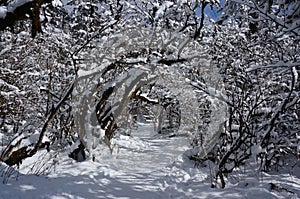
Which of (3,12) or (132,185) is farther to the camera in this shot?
(132,185)

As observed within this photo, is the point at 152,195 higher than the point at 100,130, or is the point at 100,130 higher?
the point at 100,130

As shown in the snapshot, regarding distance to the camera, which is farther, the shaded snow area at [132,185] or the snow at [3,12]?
the shaded snow area at [132,185]

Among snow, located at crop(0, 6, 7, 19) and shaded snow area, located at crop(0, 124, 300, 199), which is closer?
snow, located at crop(0, 6, 7, 19)

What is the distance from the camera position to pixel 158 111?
24.7 metres

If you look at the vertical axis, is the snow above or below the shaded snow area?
above

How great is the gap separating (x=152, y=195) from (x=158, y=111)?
1888 cm

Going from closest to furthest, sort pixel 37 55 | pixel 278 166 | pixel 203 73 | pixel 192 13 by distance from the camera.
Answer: pixel 192 13
pixel 278 166
pixel 203 73
pixel 37 55

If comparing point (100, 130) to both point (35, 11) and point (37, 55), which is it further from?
point (35, 11)

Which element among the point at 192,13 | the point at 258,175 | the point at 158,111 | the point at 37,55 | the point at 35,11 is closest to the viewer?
the point at 35,11

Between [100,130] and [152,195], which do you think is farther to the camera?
[100,130]

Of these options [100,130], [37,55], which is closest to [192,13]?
[100,130]

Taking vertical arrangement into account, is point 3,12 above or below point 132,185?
above

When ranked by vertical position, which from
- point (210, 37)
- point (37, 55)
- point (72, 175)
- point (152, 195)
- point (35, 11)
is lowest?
point (152, 195)

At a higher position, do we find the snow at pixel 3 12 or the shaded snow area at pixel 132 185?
the snow at pixel 3 12
